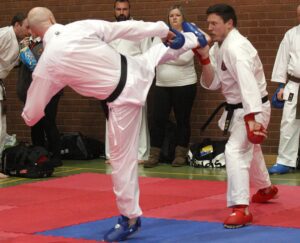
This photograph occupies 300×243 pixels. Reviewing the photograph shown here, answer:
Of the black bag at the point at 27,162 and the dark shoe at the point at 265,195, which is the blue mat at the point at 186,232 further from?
the black bag at the point at 27,162

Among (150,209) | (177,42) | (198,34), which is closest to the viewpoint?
(177,42)

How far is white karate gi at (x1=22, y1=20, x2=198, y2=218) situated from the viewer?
560 centimetres

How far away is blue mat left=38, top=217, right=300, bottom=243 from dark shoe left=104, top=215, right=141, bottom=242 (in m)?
0.07

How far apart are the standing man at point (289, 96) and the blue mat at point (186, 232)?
3.51 meters

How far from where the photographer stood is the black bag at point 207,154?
1037cm

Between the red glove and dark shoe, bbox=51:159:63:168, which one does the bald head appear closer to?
the red glove

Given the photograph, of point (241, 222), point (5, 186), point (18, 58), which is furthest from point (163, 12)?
point (241, 222)

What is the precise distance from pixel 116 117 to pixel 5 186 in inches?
Result: 142

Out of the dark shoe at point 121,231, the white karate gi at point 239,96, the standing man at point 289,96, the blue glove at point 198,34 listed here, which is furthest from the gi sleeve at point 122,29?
the standing man at point 289,96

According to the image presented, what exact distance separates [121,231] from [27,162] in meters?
4.02

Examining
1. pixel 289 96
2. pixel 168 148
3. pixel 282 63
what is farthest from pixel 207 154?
pixel 282 63

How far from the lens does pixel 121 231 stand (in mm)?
5832

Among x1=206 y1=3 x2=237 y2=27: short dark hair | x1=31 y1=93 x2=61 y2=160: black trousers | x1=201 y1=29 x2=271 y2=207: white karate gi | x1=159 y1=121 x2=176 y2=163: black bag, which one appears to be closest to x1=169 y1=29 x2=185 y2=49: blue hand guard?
x1=201 y1=29 x2=271 y2=207: white karate gi

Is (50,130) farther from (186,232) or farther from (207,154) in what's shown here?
(186,232)
